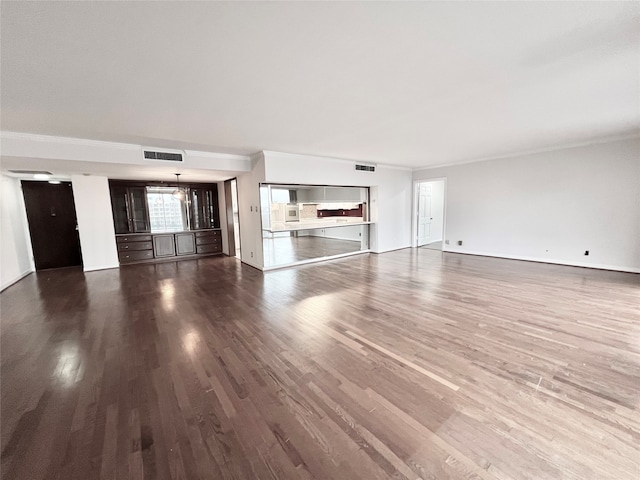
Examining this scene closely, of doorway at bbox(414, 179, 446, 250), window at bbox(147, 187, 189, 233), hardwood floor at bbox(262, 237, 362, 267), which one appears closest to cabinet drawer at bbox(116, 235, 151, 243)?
window at bbox(147, 187, 189, 233)

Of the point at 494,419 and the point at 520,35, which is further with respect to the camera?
the point at 520,35

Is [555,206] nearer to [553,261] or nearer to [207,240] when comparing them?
[553,261]

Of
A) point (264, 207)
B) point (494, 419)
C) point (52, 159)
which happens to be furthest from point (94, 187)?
point (494, 419)

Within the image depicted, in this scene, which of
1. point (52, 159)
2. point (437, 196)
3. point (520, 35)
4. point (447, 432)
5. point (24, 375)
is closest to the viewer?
point (447, 432)

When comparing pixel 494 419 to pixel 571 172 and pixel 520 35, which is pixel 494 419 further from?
pixel 571 172

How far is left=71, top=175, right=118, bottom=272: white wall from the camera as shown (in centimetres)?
614

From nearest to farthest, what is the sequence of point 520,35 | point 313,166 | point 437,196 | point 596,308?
1. point 520,35
2. point 596,308
3. point 313,166
4. point 437,196

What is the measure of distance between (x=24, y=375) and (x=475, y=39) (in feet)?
15.1

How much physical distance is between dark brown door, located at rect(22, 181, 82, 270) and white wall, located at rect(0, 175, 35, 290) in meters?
0.13

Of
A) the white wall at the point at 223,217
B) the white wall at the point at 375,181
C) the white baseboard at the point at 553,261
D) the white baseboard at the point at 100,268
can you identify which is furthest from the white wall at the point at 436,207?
the white baseboard at the point at 100,268

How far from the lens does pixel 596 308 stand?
11.3 feet

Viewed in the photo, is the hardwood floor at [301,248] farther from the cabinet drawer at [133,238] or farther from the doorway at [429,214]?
the cabinet drawer at [133,238]

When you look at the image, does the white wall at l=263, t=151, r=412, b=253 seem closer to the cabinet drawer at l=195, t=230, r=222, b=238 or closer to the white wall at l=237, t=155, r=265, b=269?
the white wall at l=237, t=155, r=265, b=269

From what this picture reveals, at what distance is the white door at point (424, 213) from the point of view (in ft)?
29.3
